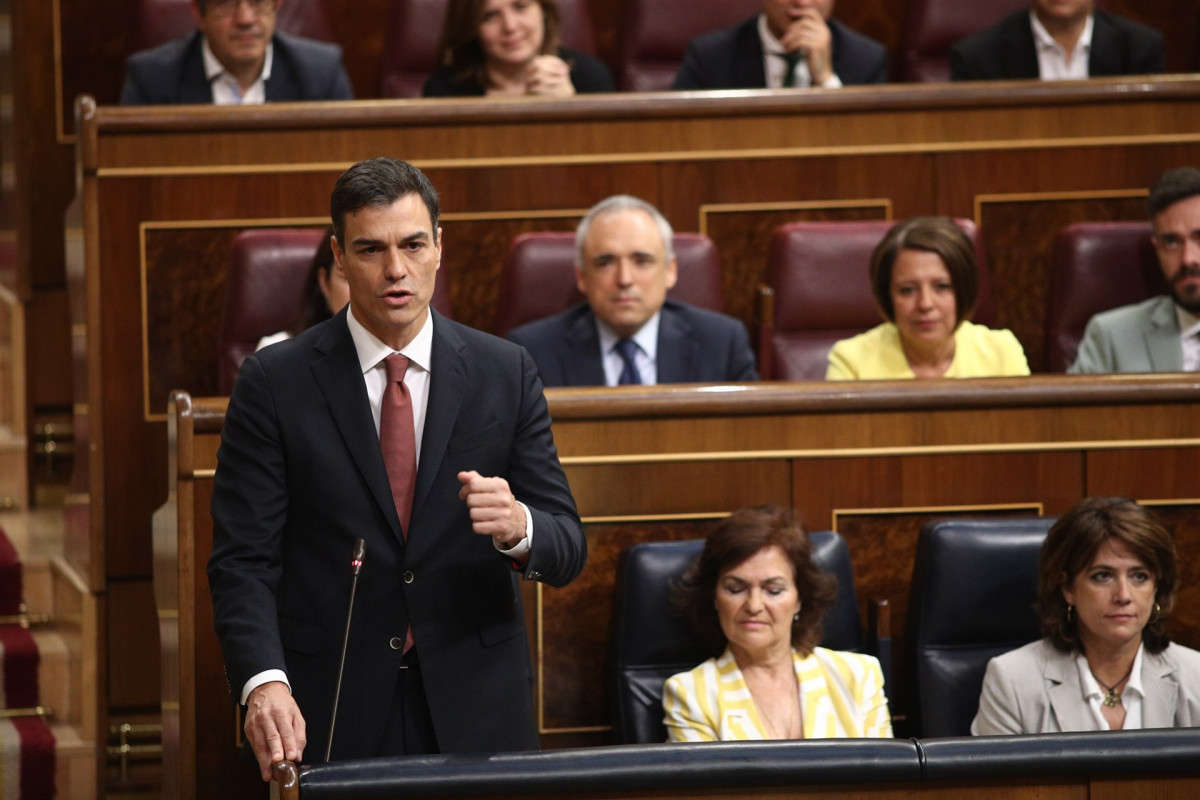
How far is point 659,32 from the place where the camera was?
7.20ft

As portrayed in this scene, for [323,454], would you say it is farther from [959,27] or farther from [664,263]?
[959,27]

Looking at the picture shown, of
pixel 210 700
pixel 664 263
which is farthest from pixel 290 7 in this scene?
A: pixel 210 700

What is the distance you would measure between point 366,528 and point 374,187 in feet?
0.61

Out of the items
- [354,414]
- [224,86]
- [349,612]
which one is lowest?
[349,612]

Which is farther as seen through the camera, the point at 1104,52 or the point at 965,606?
the point at 1104,52

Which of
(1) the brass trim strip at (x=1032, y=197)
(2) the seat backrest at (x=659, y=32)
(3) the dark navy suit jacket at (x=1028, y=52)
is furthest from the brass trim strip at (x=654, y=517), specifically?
(2) the seat backrest at (x=659, y=32)

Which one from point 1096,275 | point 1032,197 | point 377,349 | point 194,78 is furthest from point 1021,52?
point 377,349

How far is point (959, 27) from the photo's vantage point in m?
2.22

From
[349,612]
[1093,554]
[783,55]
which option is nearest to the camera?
[349,612]

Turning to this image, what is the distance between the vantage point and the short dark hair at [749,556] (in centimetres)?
121

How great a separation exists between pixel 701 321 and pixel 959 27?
0.87 meters

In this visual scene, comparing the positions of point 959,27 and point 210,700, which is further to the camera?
point 959,27

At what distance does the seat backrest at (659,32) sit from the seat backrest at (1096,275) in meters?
0.65

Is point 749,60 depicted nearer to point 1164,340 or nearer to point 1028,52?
point 1028,52
